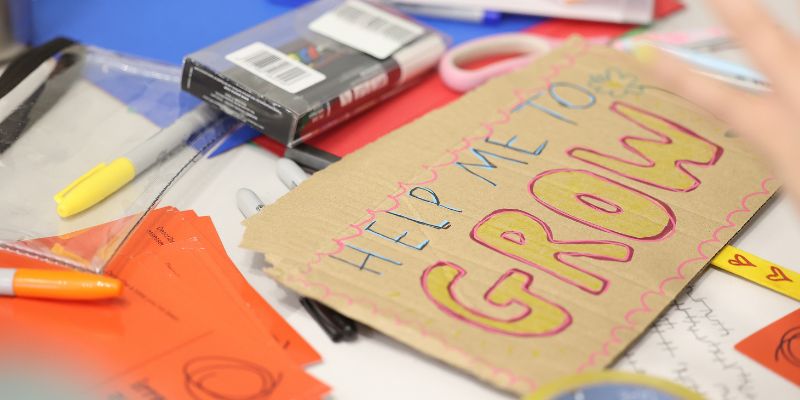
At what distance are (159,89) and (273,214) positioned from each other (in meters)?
0.24

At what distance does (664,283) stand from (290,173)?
0.28 metres

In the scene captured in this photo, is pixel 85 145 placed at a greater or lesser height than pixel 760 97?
lesser

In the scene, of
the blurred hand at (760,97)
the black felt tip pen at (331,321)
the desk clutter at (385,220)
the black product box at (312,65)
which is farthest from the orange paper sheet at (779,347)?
the black product box at (312,65)

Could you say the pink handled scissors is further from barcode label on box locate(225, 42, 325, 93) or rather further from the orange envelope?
the orange envelope

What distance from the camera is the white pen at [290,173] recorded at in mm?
666

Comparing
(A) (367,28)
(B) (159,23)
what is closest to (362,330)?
(A) (367,28)

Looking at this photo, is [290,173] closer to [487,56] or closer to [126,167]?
[126,167]

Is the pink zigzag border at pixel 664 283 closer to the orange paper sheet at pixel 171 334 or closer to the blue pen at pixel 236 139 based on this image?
the orange paper sheet at pixel 171 334

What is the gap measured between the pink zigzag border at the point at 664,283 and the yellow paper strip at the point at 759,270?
0.01 metres

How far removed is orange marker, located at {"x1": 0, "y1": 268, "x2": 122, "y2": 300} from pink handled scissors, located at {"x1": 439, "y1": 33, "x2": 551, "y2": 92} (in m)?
0.37

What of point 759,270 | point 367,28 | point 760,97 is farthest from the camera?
point 367,28

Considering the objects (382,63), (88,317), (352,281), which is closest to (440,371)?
(352,281)

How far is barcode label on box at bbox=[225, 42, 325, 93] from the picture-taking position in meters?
0.71

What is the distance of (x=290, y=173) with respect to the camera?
0.67 meters
